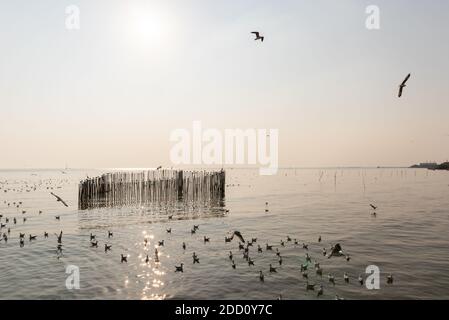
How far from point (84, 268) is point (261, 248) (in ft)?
38.6

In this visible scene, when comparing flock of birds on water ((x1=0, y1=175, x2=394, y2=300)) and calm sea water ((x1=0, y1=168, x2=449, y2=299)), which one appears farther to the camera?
flock of birds on water ((x1=0, y1=175, x2=394, y2=300))

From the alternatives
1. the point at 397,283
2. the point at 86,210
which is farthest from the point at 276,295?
the point at 86,210

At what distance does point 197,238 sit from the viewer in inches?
1256

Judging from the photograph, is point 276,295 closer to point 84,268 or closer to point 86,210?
point 84,268

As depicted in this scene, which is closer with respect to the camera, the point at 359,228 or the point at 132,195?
the point at 359,228

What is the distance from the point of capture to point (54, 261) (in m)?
24.9

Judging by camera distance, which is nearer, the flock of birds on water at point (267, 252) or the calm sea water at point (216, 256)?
the calm sea water at point (216, 256)

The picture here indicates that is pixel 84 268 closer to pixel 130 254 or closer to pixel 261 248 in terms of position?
pixel 130 254

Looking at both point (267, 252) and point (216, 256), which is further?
point (267, 252)

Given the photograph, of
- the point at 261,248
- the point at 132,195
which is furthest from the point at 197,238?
the point at 132,195

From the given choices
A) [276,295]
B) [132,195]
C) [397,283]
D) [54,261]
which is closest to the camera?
[276,295]

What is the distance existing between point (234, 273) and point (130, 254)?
8.35 meters
